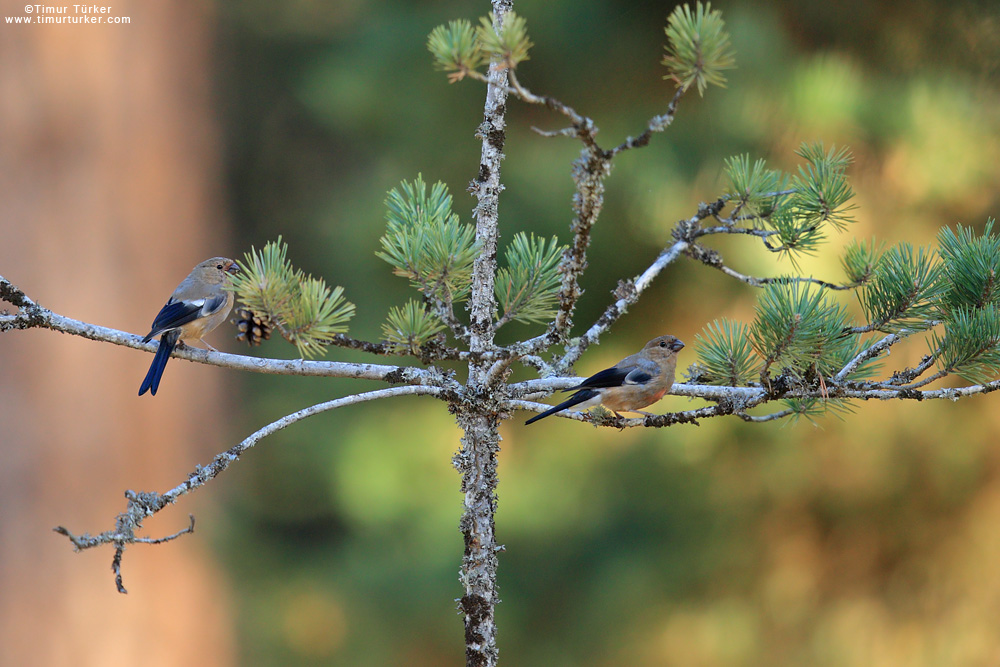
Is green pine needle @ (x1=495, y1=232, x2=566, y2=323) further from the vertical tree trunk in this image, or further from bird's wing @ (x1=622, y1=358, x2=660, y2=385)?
bird's wing @ (x1=622, y1=358, x2=660, y2=385)

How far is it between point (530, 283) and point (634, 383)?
0.31 m

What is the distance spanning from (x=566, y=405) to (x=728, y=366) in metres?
0.25

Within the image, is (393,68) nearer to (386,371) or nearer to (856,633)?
(386,371)

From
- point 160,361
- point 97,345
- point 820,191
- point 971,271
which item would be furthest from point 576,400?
point 97,345

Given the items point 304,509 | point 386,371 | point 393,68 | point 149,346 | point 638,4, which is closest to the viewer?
point 386,371

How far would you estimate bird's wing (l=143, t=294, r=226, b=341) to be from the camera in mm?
1354

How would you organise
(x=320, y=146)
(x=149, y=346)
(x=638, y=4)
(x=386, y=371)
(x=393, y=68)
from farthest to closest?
(x=320, y=146) < (x=393, y=68) < (x=638, y=4) < (x=149, y=346) < (x=386, y=371)

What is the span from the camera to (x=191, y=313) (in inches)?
57.1

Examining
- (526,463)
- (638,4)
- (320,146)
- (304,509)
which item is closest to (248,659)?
(304,509)

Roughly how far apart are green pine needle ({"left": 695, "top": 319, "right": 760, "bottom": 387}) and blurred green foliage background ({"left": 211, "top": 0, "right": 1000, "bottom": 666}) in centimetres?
122

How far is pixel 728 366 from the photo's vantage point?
114 cm

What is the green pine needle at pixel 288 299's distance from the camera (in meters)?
0.92

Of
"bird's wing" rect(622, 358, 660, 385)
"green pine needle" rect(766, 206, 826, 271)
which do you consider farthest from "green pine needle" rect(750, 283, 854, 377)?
"bird's wing" rect(622, 358, 660, 385)

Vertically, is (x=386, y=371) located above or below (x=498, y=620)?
above
